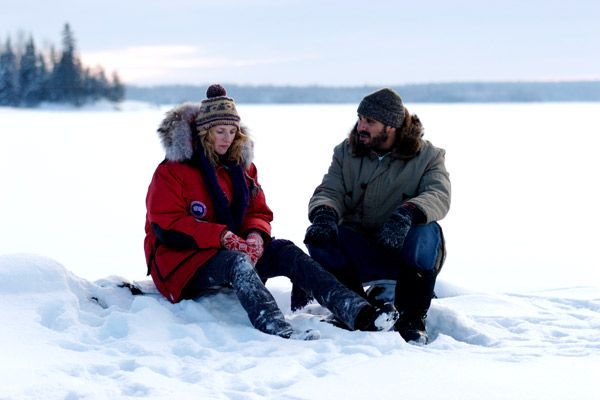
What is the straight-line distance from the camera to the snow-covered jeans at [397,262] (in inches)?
145

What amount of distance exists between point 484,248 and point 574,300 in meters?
2.75

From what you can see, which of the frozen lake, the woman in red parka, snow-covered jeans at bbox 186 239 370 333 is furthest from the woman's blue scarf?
the frozen lake

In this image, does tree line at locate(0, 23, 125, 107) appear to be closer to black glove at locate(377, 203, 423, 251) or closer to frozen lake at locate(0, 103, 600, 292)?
frozen lake at locate(0, 103, 600, 292)

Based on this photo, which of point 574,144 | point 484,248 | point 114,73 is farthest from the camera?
point 114,73

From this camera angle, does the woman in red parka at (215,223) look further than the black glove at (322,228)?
No

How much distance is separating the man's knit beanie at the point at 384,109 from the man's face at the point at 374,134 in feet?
0.10

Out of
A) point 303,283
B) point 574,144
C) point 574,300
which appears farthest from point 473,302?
point 574,144

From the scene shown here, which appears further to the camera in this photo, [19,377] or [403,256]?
[403,256]

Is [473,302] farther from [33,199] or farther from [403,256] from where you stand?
[33,199]

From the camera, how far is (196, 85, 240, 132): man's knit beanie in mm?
Answer: 3916

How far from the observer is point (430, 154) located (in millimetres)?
4008

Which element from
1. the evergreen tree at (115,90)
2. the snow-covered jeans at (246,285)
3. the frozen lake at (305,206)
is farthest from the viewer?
the evergreen tree at (115,90)

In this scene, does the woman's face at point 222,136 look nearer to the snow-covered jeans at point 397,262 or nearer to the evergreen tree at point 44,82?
the snow-covered jeans at point 397,262

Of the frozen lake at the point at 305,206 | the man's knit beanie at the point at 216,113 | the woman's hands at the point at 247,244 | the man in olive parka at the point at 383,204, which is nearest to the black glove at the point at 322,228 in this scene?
the man in olive parka at the point at 383,204
